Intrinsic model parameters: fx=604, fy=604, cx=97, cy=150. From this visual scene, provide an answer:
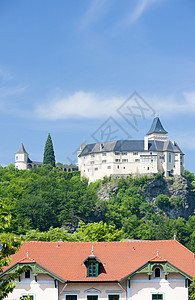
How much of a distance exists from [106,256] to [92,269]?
63.9 inches

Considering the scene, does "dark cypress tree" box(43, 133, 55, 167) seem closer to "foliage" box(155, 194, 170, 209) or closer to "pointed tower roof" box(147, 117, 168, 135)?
"pointed tower roof" box(147, 117, 168, 135)

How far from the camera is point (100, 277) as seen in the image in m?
36.6

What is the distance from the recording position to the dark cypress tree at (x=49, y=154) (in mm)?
179750

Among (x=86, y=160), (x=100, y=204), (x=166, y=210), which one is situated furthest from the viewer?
(x=86, y=160)

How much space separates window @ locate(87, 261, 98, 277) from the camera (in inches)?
1437

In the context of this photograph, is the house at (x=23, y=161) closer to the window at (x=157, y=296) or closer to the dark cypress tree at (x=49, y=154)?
the dark cypress tree at (x=49, y=154)

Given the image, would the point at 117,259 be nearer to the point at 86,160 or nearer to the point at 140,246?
the point at 140,246

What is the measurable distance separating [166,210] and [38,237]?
105272 millimetres

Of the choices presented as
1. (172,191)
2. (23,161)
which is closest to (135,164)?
(172,191)

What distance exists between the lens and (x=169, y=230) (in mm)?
148750

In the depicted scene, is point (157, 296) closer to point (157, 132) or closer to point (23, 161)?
point (157, 132)

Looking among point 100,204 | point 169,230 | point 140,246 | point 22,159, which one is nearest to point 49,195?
point 100,204

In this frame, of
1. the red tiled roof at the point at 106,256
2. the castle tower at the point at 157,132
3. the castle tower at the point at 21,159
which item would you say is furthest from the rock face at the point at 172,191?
the red tiled roof at the point at 106,256

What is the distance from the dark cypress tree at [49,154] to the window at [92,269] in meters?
144
